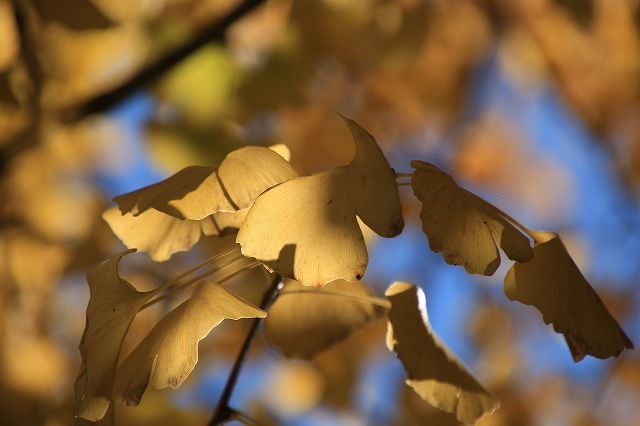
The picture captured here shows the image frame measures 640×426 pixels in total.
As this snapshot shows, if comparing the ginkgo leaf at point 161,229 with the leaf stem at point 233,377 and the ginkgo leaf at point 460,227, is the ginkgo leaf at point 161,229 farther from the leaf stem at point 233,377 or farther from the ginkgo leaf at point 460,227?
the ginkgo leaf at point 460,227

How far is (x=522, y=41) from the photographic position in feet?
7.57

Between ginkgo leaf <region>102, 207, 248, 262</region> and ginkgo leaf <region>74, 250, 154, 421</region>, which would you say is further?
ginkgo leaf <region>102, 207, 248, 262</region>

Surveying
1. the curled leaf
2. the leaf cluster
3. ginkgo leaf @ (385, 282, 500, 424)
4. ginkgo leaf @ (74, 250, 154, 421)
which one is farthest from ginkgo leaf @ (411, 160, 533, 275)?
the curled leaf

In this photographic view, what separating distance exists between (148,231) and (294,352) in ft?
0.59

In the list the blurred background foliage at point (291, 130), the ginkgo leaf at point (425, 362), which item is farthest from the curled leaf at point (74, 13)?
the ginkgo leaf at point (425, 362)

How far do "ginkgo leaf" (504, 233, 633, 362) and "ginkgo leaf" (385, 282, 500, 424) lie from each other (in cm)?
8

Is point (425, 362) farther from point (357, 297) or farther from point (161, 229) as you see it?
point (161, 229)

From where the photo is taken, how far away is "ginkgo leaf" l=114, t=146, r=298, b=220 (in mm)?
430

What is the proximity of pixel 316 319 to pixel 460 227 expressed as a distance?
9.3 inches

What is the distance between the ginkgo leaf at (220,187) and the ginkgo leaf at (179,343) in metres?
0.05

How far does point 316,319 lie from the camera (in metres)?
0.63

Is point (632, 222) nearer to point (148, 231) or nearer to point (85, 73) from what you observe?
point (85, 73)

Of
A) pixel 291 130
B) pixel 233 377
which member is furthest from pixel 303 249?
pixel 291 130

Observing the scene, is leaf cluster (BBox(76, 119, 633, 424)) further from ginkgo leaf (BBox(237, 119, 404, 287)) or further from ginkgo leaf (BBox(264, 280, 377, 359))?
ginkgo leaf (BBox(264, 280, 377, 359))
